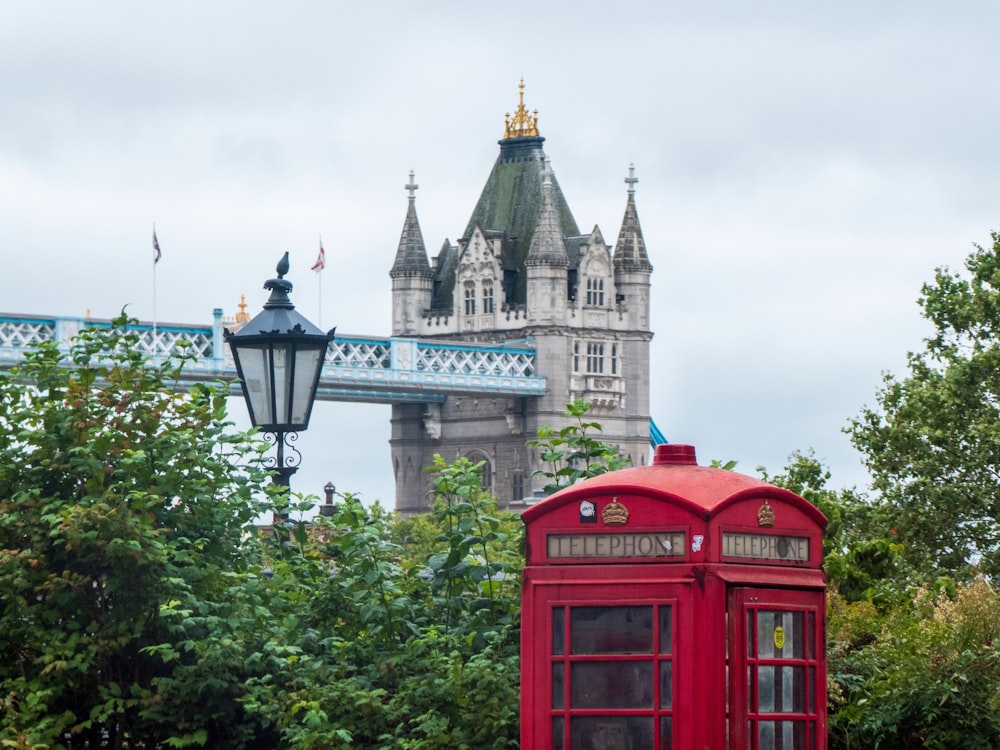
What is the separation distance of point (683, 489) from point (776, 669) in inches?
33.7

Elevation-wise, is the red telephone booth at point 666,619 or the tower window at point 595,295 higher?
the tower window at point 595,295

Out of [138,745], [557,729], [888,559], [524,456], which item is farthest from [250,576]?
[524,456]

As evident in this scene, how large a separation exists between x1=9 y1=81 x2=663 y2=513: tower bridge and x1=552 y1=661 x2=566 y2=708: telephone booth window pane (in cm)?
12761

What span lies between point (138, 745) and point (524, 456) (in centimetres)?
13162

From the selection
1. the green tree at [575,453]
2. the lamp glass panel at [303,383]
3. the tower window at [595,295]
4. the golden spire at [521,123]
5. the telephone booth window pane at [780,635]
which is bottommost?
the telephone booth window pane at [780,635]

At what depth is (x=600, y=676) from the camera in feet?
34.7

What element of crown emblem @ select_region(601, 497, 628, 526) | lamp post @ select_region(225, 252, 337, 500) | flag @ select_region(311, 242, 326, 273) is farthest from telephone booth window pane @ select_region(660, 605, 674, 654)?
flag @ select_region(311, 242, 326, 273)

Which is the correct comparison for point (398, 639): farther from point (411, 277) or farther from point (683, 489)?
point (411, 277)

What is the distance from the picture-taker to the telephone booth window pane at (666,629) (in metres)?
10.5

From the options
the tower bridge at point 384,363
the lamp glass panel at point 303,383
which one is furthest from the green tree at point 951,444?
the tower bridge at point 384,363

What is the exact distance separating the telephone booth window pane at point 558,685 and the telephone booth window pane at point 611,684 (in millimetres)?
48

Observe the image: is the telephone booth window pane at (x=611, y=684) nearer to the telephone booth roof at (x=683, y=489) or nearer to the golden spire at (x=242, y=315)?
the telephone booth roof at (x=683, y=489)

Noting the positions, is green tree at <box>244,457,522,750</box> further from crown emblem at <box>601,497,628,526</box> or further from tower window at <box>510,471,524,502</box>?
tower window at <box>510,471,524,502</box>

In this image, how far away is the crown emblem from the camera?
10.6 meters
